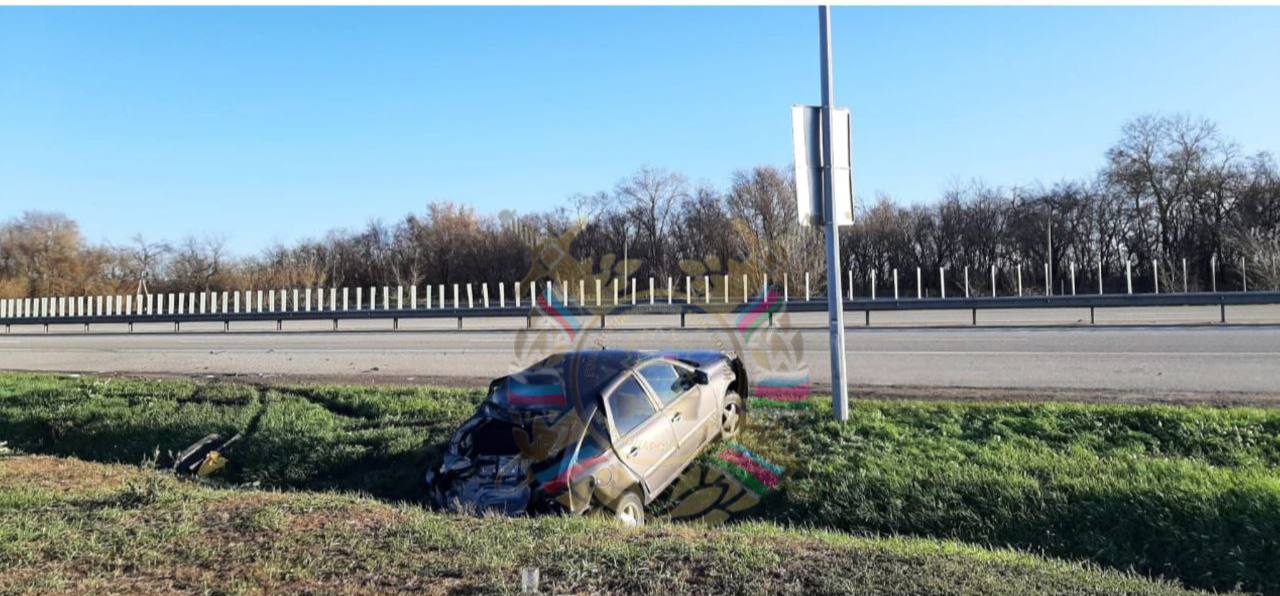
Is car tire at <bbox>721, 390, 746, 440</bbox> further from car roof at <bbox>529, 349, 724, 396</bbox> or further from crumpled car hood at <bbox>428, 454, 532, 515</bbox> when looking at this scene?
crumpled car hood at <bbox>428, 454, 532, 515</bbox>

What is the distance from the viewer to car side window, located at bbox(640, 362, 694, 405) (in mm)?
6991

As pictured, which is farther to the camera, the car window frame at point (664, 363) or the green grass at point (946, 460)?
the car window frame at point (664, 363)

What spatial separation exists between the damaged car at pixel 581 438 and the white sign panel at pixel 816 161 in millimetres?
2168

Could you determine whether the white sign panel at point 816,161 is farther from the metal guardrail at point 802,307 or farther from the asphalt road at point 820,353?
the metal guardrail at point 802,307

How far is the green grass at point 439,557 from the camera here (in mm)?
→ 3859

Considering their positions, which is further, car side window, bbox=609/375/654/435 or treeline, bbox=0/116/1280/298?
treeline, bbox=0/116/1280/298

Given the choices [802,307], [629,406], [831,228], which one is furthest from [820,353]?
[802,307]

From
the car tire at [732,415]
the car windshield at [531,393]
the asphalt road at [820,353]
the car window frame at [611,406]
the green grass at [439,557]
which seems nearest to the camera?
the green grass at [439,557]

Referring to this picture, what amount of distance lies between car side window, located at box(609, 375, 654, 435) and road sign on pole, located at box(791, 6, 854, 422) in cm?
245

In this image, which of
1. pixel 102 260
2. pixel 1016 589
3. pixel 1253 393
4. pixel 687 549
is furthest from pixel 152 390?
pixel 102 260

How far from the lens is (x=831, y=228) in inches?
322

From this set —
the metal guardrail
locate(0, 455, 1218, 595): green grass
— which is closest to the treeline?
the metal guardrail

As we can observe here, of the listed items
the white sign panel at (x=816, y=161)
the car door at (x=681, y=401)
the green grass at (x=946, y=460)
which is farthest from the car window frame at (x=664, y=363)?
the white sign panel at (x=816, y=161)

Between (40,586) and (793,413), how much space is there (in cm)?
680
